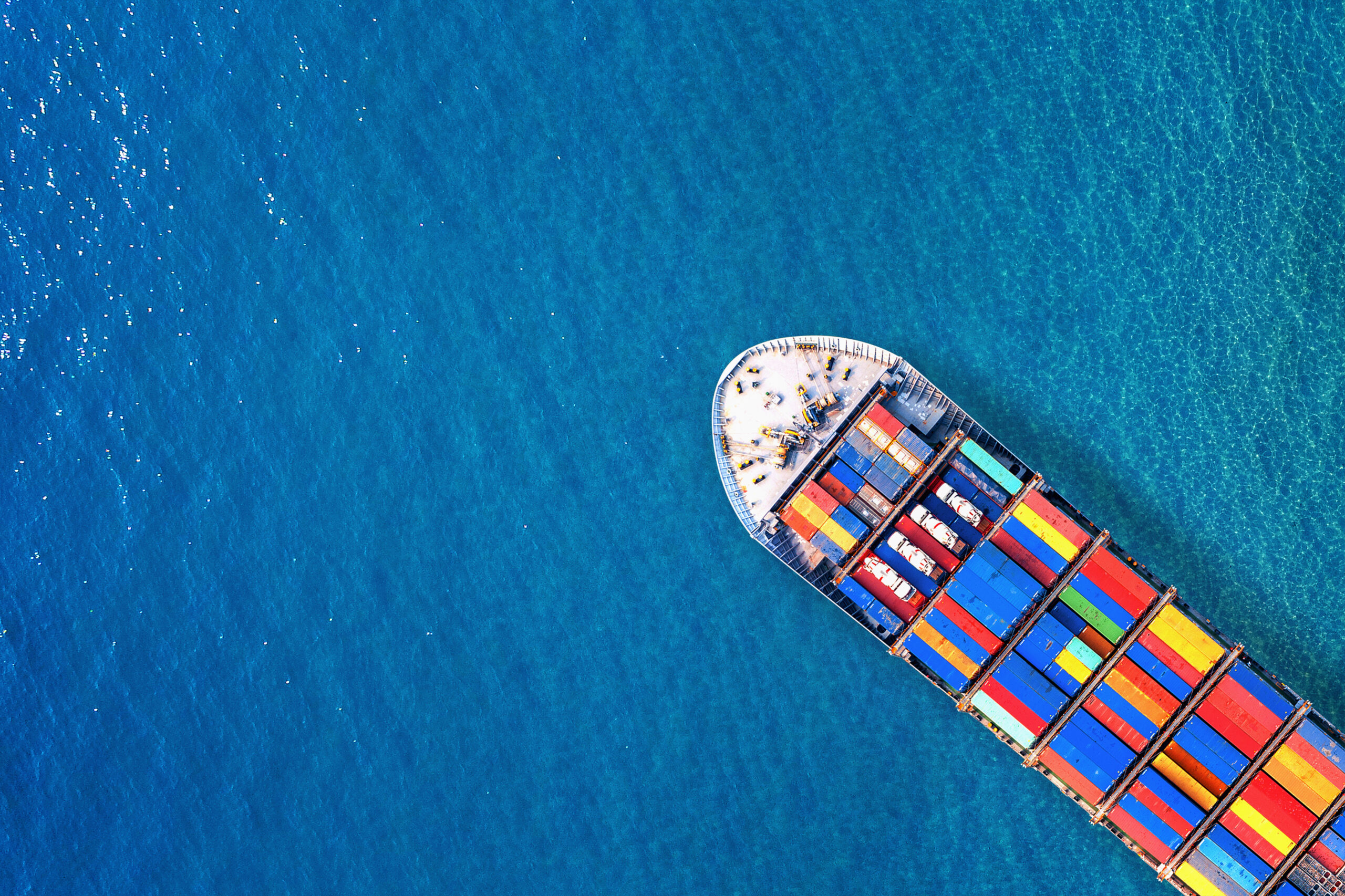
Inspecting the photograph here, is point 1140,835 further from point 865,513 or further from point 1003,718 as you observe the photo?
point 865,513

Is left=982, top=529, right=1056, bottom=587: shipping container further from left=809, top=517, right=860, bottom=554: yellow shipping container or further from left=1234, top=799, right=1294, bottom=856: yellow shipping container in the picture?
left=1234, top=799, right=1294, bottom=856: yellow shipping container

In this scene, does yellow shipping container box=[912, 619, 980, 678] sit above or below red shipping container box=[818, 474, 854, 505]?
below

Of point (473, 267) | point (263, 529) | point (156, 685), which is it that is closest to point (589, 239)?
point (473, 267)

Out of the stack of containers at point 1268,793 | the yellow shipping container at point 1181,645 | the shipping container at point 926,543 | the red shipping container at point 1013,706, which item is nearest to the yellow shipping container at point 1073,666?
the red shipping container at point 1013,706

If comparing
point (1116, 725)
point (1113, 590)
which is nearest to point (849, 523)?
A: point (1113, 590)

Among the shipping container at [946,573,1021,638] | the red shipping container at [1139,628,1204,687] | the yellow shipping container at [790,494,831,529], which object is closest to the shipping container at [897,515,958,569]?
the shipping container at [946,573,1021,638]

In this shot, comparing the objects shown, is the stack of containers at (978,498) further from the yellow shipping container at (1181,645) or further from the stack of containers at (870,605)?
the yellow shipping container at (1181,645)

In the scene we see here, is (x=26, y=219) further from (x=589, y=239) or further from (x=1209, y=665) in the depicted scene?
(x=1209, y=665)
